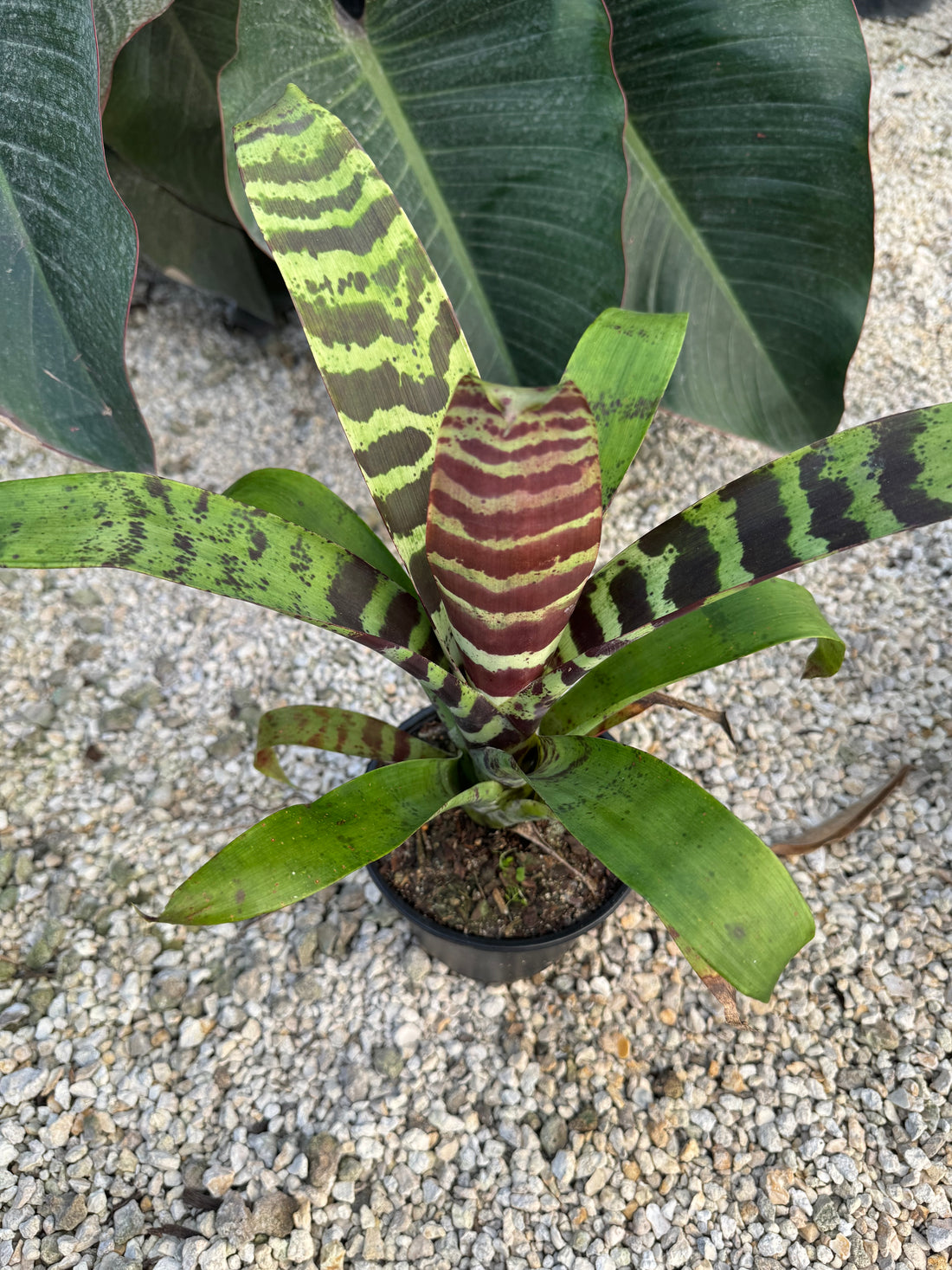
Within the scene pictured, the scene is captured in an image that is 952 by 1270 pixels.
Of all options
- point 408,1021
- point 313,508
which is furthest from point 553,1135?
point 313,508

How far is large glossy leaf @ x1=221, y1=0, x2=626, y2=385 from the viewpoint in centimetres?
118

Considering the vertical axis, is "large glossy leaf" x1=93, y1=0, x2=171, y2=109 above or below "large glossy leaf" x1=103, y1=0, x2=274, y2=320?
above

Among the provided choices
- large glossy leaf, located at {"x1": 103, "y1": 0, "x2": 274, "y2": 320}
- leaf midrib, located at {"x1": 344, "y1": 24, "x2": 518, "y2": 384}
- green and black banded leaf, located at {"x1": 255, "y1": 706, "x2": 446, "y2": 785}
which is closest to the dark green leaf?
large glossy leaf, located at {"x1": 103, "y1": 0, "x2": 274, "y2": 320}

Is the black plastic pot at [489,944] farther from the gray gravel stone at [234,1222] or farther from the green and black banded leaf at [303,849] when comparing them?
the gray gravel stone at [234,1222]

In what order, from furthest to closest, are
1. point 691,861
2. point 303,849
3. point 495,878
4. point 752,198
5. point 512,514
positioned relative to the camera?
point 752,198, point 495,878, point 303,849, point 691,861, point 512,514

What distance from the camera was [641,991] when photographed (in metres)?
1.14

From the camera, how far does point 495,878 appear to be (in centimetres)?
101

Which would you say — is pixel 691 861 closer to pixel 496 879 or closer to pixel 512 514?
pixel 512 514

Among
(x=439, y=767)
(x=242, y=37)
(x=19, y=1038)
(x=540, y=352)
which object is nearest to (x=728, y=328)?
(x=540, y=352)

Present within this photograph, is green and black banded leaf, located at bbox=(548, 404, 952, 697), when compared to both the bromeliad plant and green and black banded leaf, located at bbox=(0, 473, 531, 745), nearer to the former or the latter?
the bromeliad plant

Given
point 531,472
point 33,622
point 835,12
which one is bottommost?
point 33,622

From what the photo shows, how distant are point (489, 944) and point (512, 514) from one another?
1.97 feet

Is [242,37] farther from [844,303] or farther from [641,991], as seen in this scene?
[641,991]

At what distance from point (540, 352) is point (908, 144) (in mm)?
1428
